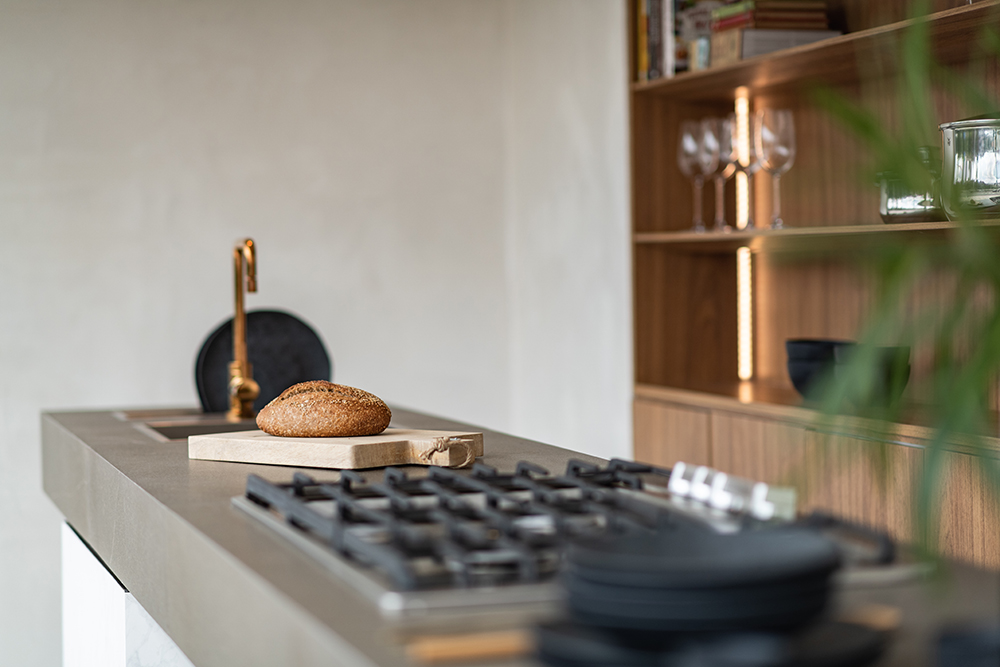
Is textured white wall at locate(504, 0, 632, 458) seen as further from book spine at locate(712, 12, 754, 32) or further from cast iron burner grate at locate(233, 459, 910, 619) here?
cast iron burner grate at locate(233, 459, 910, 619)

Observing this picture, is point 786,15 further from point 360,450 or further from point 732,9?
point 360,450

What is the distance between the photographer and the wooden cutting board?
1.52 meters

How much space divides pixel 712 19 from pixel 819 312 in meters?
0.92

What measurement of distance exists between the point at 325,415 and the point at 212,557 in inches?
23.7

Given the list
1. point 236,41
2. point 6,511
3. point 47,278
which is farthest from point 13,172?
point 6,511

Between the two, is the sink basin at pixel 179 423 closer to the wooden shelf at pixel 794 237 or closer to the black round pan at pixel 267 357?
the black round pan at pixel 267 357

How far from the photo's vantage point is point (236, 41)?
3.77 metres

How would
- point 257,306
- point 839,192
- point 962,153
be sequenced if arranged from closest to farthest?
point 962,153 → point 839,192 → point 257,306

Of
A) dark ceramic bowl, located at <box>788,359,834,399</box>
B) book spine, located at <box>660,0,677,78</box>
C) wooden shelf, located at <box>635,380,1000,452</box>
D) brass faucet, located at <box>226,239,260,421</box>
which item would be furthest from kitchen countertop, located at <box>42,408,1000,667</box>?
book spine, located at <box>660,0,677,78</box>

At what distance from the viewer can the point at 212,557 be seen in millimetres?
1015

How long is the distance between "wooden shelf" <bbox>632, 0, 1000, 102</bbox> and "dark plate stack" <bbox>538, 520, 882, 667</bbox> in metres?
1.60

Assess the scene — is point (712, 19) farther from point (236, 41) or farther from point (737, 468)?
point (236, 41)

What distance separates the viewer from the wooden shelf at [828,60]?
2.25 m

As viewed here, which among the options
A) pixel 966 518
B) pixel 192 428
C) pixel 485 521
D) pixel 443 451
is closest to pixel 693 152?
pixel 966 518
